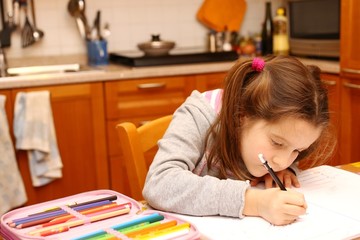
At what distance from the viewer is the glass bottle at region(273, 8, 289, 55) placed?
10.1ft

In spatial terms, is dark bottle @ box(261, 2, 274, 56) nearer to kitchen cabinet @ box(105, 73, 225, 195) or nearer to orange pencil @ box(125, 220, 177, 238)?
kitchen cabinet @ box(105, 73, 225, 195)

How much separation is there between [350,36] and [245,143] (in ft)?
5.34

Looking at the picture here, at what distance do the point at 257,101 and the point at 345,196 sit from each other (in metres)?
0.25

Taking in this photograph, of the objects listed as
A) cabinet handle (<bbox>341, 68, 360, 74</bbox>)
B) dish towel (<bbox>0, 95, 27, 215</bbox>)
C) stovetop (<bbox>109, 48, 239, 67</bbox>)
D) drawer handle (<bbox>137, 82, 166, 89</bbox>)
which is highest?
stovetop (<bbox>109, 48, 239, 67</bbox>)

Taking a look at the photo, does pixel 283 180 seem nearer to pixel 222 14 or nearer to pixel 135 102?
pixel 135 102

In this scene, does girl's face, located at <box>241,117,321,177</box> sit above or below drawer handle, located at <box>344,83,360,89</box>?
above

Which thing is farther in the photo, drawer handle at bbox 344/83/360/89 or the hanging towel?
the hanging towel

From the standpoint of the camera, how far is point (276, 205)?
936mm

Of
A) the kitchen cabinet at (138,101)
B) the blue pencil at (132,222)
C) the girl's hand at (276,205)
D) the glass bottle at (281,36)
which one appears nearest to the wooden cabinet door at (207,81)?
the kitchen cabinet at (138,101)

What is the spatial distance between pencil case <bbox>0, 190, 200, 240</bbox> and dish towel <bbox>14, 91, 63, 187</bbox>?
4.89ft

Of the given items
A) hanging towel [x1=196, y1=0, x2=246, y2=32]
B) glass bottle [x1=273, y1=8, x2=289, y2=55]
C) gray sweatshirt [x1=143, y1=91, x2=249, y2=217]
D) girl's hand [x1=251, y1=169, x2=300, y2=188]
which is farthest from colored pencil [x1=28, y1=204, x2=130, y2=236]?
hanging towel [x1=196, y1=0, x2=246, y2=32]

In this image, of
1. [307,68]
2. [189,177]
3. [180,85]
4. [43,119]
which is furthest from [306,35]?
[189,177]

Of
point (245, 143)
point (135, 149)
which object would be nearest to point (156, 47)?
point (135, 149)

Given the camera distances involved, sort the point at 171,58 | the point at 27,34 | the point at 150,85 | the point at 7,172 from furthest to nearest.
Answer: the point at 27,34 < the point at 171,58 < the point at 150,85 < the point at 7,172
